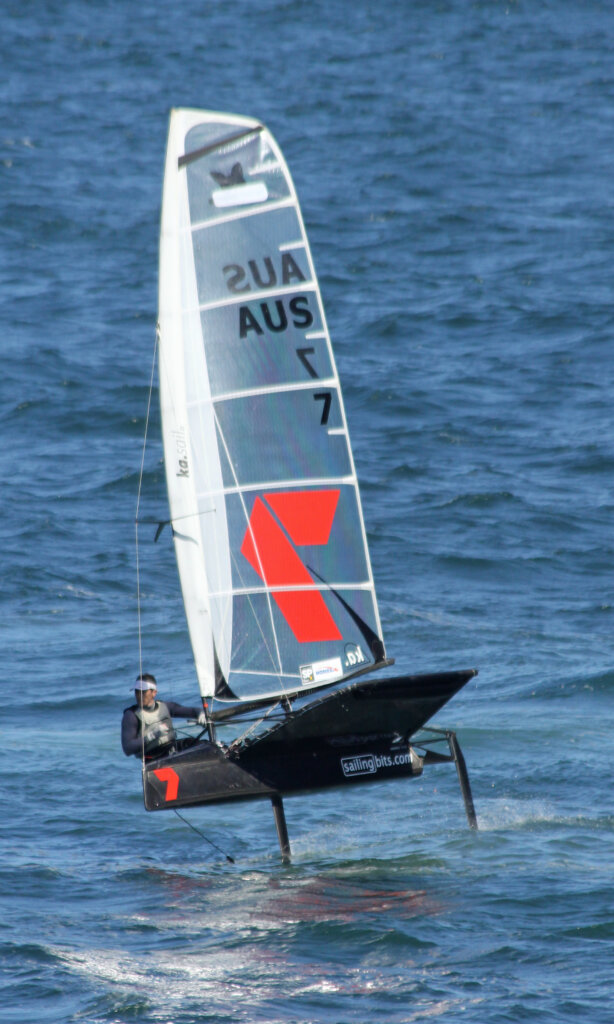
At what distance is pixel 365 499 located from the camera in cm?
2103

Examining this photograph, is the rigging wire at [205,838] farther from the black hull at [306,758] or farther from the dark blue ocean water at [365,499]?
the black hull at [306,758]

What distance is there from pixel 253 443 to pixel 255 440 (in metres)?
0.03

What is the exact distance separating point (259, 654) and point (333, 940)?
264 centimetres

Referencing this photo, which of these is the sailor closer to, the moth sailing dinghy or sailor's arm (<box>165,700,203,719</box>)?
sailor's arm (<box>165,700,203,719</box>)

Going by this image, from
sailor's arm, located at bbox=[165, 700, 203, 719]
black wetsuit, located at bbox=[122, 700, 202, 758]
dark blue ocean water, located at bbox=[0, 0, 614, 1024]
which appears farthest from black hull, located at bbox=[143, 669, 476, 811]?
dark blue ocean water, located at bbox=[0, 0, 614, 1024]

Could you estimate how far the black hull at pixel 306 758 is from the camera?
982 centimetres

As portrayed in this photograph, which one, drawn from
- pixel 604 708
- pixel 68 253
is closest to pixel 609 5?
pixel 68 253

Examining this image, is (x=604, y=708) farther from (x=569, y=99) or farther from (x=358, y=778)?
(x=569, y=99)

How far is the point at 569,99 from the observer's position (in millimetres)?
43250

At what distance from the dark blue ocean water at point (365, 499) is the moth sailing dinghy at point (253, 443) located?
4.64 ft

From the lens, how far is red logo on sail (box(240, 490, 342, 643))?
35.1 ft

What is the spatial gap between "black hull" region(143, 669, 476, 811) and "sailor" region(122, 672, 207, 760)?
0.39 meters

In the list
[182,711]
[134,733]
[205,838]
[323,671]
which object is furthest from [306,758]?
[205,838]

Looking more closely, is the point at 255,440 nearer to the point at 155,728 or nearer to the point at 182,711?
the point at 182,711
